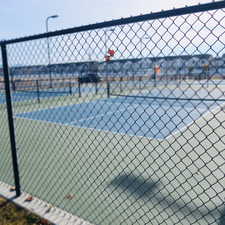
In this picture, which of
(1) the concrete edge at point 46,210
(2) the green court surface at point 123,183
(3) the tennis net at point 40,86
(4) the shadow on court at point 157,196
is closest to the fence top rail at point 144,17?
(2) the green court surface at point 123,183

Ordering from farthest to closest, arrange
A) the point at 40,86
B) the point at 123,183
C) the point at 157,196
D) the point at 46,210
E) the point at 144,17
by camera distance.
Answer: the point at 40,86 → the point at 123,183 → the point at 157,196 → the point at 46,210 → the point at 144,17

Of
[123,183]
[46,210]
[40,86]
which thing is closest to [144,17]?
[46,210]

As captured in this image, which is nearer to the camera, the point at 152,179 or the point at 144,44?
the point at 144,44

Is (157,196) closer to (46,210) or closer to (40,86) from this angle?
(46,210)

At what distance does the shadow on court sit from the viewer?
3.47 metres

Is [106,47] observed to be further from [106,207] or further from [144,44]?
[106,207]

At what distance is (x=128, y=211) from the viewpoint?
3.64 metres

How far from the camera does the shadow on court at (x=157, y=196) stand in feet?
11.4

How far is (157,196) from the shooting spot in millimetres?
3963

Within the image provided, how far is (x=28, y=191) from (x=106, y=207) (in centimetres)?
131

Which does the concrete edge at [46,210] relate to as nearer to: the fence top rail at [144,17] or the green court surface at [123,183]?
the green court surface at [123,183]

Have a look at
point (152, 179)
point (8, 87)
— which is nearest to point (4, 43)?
point (8, 87)

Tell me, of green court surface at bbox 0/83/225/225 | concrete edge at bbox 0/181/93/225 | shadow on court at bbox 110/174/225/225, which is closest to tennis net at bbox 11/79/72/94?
green court surface at bbox 0/83/225/225

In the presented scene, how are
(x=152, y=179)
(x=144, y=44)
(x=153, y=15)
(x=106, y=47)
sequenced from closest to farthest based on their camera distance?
(x=153, y=15)
(x=144, y=44)
(x=106, y=47)
(x=152, y=179)
